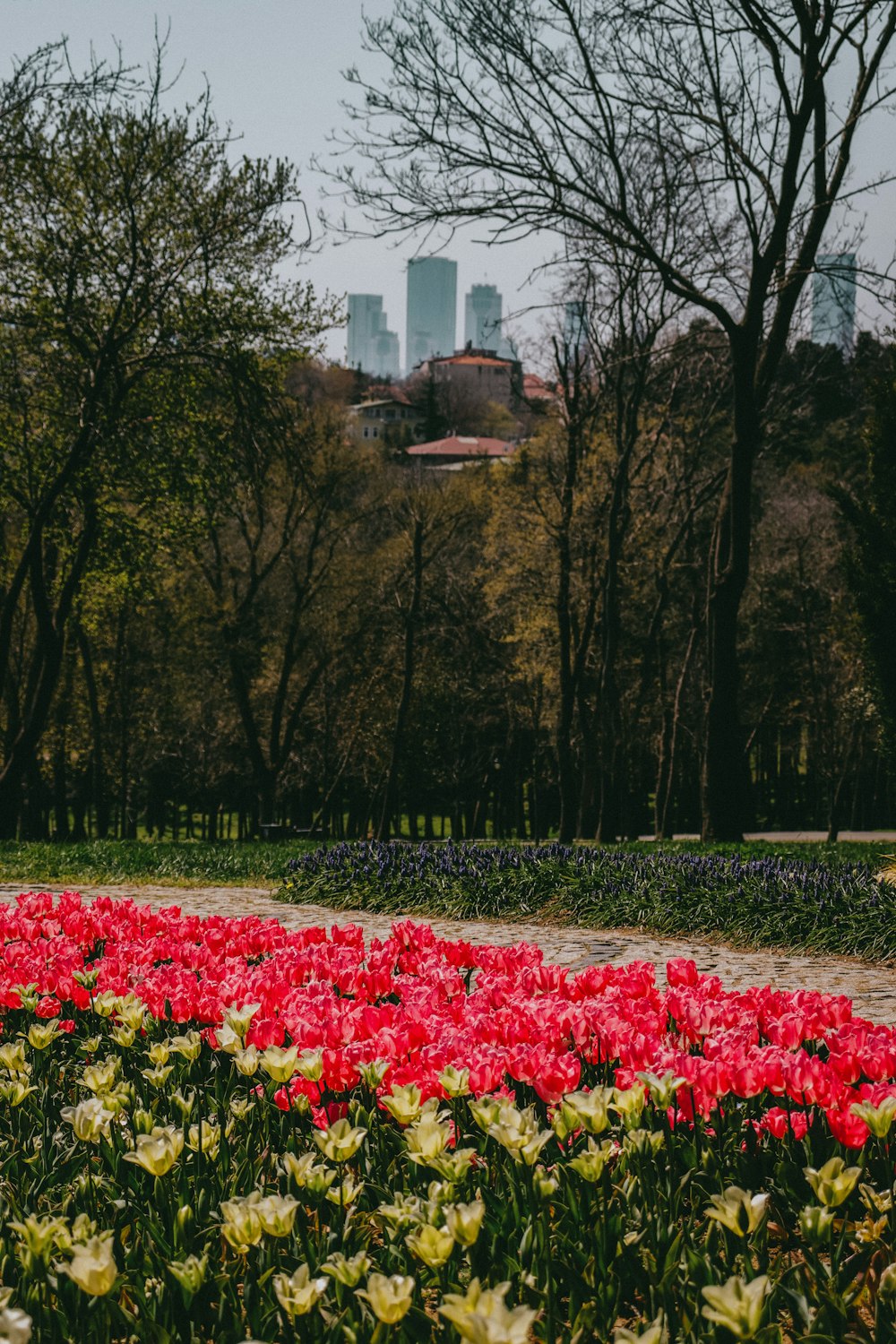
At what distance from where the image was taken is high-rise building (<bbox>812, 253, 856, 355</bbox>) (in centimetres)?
1459

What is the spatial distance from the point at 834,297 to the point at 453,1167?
635 inches

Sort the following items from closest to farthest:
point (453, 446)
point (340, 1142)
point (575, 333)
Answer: point (340, 1142)
point (575, 333)
point (453, 446)

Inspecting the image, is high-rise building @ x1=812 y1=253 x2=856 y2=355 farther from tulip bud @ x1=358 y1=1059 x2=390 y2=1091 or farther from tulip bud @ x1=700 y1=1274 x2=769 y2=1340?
tulip bud @ x1=700 y1=1274 x2=769 y2=1340

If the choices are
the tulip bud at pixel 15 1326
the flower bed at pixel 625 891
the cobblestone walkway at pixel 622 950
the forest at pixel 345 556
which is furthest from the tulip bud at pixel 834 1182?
the forest at pixel 345 556

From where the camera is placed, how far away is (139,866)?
1341 centimetres

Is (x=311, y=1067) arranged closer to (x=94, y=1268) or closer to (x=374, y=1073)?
(x=374, y=1073)

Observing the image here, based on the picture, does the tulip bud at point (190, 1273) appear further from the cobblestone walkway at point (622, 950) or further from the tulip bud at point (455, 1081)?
the cobblestone walkway at point (622, 950)

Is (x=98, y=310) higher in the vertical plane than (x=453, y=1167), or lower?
higher

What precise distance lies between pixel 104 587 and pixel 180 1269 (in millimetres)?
21040

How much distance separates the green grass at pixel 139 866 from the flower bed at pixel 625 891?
1150 millimetres

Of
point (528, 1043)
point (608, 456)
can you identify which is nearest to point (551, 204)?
point (608, 456)

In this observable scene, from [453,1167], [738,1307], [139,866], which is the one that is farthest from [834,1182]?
[139,866]

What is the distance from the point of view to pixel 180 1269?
2.08 m

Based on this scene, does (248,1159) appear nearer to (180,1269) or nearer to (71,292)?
(180,1269)
